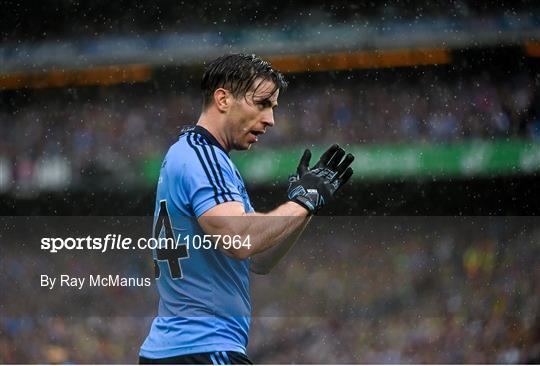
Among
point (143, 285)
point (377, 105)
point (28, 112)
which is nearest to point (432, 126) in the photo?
point (377, 105)

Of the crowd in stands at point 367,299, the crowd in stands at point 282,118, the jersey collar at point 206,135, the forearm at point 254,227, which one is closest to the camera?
the forearm at point 254,227

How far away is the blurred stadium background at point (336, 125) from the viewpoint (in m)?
2.49

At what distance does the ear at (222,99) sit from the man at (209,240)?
0.02 m

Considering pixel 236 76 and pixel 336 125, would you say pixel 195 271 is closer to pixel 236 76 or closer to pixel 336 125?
pixel 236 76

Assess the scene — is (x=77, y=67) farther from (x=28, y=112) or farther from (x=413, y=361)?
(x=413, y=361)

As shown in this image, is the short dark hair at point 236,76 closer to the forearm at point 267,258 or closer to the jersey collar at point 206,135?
the jersey collar at point 206,135

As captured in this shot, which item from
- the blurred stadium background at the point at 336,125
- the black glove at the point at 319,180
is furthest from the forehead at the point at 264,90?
the blurred stadium background at the point at 336,125

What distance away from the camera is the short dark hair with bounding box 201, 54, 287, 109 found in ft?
6.14

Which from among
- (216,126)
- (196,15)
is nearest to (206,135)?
(216,126)

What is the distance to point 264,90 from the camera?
1.91m

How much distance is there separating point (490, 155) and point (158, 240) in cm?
125

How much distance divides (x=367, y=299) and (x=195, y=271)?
1255 millimetres

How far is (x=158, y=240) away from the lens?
176 cm

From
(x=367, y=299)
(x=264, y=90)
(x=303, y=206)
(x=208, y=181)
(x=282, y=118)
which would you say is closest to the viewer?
(x=208, y=181)
